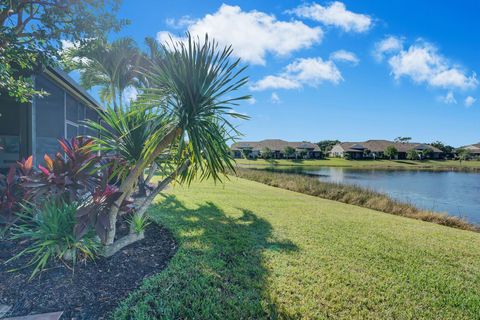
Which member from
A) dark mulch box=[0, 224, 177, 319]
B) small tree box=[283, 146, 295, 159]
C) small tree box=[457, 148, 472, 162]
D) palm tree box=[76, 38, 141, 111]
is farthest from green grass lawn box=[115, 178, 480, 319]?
small tree box=[457, 148, 472, 162]

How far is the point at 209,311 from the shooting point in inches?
102

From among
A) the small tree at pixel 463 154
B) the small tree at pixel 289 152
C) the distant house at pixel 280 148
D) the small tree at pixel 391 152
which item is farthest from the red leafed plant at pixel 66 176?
the small tree at pixel 463 154

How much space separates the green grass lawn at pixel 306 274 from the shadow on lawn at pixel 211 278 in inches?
0.5

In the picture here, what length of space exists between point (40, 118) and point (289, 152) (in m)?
60.2

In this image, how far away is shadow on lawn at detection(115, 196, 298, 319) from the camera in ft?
8.46

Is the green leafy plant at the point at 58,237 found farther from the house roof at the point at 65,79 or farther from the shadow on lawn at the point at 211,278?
the house roof at the point at 65,79

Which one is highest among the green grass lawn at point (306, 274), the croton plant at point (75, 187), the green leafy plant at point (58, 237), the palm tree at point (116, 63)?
the palm tree at point (116, 63)

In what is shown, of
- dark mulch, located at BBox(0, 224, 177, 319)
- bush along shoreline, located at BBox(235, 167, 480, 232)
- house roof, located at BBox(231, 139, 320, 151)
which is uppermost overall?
house roof, located at BBox(231, 139, 320, 151)

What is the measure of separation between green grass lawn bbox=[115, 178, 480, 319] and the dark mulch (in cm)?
24

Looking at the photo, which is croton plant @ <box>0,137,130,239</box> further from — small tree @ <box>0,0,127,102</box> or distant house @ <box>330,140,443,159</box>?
distant house @ <box>330,140,443,159</box>

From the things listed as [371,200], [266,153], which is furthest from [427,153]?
[371,200]

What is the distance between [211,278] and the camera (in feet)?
10.5

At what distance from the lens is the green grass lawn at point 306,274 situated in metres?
2.72

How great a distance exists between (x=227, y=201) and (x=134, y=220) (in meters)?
4.83
